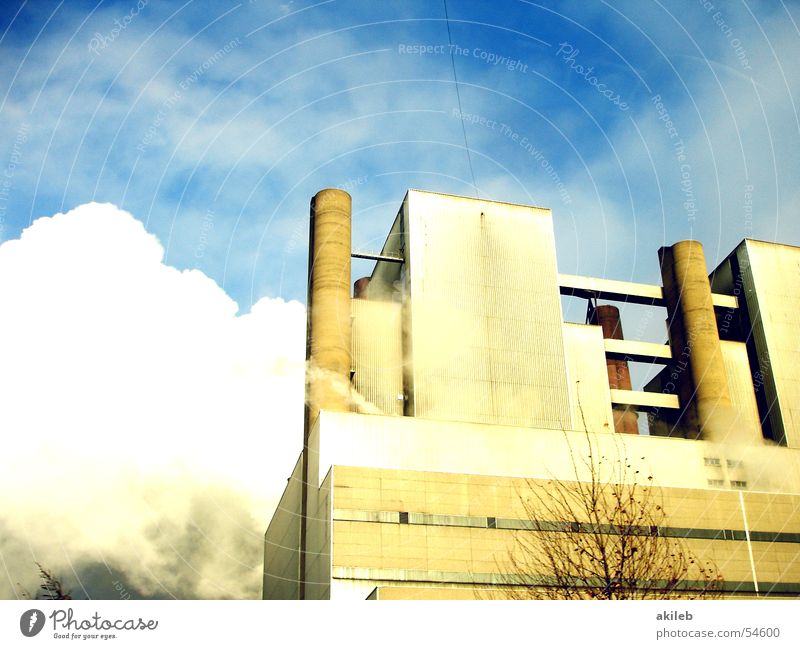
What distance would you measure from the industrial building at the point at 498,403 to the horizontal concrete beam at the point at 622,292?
0.17 m

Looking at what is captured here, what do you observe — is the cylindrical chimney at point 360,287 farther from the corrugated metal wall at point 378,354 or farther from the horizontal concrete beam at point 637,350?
the horizontal concrete beam at point 637,350

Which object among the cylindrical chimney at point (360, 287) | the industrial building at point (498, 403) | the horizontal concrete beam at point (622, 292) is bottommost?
the industrial building at point (498, 403)

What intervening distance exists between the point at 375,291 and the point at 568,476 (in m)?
22.0

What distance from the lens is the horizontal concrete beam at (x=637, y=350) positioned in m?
63.0

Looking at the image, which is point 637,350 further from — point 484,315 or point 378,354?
point 378,354

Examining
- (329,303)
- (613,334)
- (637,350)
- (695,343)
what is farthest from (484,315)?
(695,343)

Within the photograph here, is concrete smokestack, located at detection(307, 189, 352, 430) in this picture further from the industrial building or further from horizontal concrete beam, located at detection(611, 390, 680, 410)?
horizontal concrete beam, located at detection(611, 390, 680, 410)

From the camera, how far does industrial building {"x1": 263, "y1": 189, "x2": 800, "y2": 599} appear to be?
44094 millimetres

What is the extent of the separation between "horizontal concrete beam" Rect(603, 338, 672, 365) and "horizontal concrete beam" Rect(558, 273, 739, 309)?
12.1 ft

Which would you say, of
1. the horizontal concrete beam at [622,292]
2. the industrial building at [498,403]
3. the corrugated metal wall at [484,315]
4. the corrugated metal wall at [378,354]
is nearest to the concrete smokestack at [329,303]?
the industrial building at [498,403]

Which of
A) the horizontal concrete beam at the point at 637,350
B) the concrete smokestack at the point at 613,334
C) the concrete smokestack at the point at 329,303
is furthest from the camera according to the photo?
the concrete smokestack at the point at 613,334

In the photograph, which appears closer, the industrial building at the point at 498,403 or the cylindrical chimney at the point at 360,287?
the industrial building at the point at 498,403
